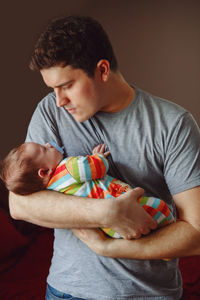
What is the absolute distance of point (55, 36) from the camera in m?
1.11

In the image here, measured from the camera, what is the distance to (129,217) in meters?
1.06

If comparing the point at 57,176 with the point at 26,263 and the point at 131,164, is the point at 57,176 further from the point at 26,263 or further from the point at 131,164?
the point at 26,263

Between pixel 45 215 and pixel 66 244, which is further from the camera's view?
pixel 66 244

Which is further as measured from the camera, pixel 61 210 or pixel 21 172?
pixel 21 172

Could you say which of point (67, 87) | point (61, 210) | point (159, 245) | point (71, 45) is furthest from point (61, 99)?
point (159, 245)

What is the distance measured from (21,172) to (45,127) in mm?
195

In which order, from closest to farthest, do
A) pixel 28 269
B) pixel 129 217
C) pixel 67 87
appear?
pixel 129 217, pixel 67 87, pixel 28 269

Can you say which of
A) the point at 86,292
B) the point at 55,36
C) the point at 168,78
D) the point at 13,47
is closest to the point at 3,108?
the point at 13,47

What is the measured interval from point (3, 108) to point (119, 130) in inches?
69.3

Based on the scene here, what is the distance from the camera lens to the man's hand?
1042 mm

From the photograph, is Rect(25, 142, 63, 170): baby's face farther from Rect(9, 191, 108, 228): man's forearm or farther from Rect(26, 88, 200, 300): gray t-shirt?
Rect(9, 191, 108, 228): man's forearm

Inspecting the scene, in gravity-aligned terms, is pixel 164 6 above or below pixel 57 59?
below

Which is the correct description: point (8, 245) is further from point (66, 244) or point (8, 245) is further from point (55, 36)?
point (55, 36)

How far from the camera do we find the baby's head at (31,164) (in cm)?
124
